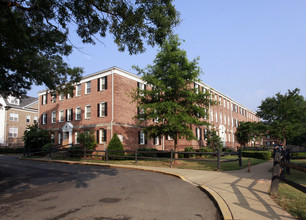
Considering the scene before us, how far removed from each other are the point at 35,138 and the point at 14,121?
72.9 ft

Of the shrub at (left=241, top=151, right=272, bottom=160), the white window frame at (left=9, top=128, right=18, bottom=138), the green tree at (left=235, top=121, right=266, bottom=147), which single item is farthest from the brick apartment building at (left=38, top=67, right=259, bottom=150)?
the green tree at (left=235, top=121, right=266, bottom=147)

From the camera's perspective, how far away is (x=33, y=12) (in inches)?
359

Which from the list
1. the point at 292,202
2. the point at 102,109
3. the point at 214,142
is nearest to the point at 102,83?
the point at 102,109

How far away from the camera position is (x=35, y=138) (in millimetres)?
28375

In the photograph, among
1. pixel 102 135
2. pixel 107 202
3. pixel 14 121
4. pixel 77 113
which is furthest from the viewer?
pixel 14 121

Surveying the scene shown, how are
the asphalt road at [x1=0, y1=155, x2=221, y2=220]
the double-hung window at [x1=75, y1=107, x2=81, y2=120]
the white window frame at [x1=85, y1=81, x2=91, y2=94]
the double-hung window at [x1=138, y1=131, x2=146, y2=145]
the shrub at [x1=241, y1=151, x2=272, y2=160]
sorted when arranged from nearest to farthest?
the asphalt road at [x1=0, y1=155, x2=221, y2=220] → the shrub at [x1=241, y1=151, x2=272, y2=160] → the double-hung window at [x1=138, y1=131, x2=146, y2=145] → the white window frame at [x1=85, y1=81, x2=91, y2=94] → the double-hung window at [x1=75, y1=107, x2=81, y2=120]

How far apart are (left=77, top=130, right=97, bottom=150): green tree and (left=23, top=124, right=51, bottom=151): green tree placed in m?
6.81

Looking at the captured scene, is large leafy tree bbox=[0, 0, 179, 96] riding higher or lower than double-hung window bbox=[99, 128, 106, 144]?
higher

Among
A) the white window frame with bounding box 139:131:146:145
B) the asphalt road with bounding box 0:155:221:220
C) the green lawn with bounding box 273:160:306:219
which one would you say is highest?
the white window frame with bounding box 139:131:146:145

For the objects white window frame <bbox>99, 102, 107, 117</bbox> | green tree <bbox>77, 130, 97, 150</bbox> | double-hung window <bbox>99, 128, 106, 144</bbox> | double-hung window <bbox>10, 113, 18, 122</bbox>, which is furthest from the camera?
double-hung window <bbox>10, 113, 18, 122</bbox>

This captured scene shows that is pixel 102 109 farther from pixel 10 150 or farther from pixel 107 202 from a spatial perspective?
pixel 10 150

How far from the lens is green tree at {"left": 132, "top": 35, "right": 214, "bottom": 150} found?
17562 millimetres

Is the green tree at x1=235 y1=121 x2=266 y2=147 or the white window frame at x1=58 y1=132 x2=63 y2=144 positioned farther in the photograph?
the green tree at x1=235 y1=121 x2=266 y2=147

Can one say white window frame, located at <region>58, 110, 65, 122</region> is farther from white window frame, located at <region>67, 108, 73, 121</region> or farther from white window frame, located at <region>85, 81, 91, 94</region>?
white window frame, located at <region>85, 81, 91, 94</region>
